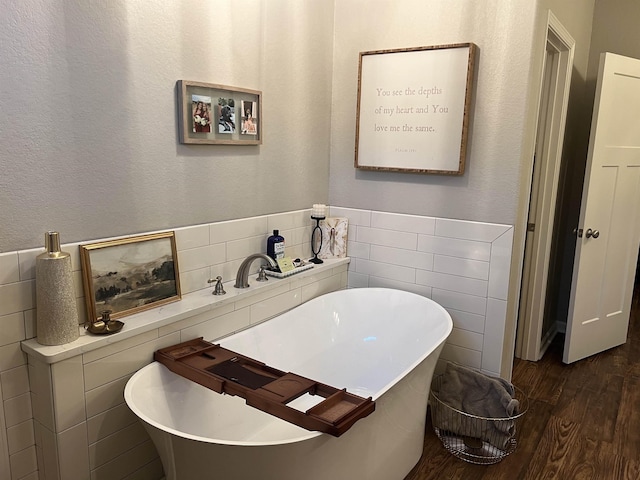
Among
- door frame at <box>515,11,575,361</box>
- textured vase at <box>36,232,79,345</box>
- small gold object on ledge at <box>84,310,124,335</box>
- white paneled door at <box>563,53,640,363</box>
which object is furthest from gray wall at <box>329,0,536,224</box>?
textured vase at <box>36,232,79,345</box>

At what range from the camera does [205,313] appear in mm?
2119

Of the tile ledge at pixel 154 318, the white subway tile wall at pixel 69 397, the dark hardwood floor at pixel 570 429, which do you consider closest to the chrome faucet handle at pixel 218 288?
the tile ledge at pixel 154 318

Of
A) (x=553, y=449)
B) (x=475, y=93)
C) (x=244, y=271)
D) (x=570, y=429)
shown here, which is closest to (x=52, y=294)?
(x=244, y=271)

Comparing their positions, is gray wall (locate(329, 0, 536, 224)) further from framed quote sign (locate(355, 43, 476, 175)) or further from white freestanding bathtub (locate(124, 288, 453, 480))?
white freestanding bathtub (locate(124, 288, 453, 480))

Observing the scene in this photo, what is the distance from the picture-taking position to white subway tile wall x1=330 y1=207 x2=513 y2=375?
2.59 m

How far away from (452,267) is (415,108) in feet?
2.99

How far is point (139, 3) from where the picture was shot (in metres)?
1.87

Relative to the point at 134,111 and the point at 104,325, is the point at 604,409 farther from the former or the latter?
the point at 134,111

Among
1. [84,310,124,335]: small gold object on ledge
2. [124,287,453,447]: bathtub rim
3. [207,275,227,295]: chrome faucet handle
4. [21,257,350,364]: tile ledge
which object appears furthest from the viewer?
[207,275,227,295]: chrome faucet handle

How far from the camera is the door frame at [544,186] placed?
3068 millimetres

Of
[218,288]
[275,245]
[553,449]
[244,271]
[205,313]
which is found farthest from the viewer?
[275,245]

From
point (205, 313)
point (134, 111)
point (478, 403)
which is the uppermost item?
point (134, 111)

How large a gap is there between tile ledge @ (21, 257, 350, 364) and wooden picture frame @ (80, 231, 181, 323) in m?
0.05

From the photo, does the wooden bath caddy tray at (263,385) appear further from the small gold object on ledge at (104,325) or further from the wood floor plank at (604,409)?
the wood floor plank at (604,409)
